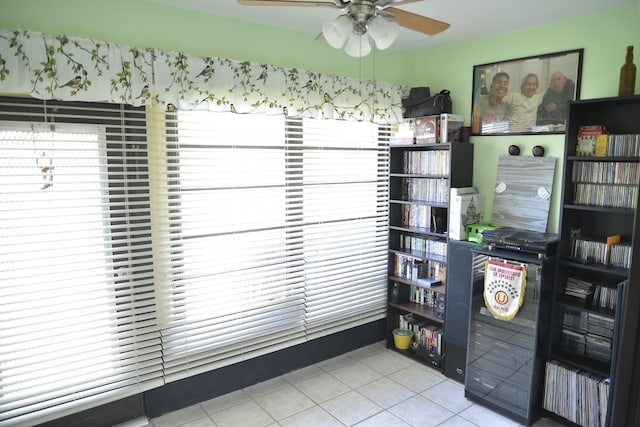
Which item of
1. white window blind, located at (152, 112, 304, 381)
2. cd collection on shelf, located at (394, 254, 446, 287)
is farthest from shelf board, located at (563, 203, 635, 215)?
→ white window blind, located at (152, 112, 304, 381)

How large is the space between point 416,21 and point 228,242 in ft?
5.91

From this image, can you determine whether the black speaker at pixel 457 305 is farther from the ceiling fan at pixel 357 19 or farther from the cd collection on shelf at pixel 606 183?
the ceiling fan at pixel 357 19

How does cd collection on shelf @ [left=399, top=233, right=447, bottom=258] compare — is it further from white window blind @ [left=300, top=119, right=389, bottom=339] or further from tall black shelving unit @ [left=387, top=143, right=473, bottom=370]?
white window blind @ [left=300, top=119, right=389, bottom=339]

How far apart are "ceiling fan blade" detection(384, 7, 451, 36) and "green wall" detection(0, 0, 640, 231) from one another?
1.36 m

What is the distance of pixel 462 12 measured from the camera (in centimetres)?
269

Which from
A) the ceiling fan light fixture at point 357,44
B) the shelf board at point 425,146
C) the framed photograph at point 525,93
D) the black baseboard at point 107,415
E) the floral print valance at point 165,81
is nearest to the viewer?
the ceiling fan light fixture at point 357,44

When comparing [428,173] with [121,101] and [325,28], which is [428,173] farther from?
[121,101]

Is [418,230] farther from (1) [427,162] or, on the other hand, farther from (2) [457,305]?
(2) [457,305]

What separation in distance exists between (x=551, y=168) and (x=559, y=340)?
1167 millimetres

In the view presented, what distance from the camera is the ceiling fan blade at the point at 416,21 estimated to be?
1729 millimetres

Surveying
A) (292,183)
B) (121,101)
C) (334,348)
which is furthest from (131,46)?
(334,348)

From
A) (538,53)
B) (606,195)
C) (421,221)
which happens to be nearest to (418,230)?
(421,221)

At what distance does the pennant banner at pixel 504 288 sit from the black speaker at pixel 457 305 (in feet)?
0.86

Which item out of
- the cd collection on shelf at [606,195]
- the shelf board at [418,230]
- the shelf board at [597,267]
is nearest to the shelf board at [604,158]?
the cd collection on shelf at [606,195]
